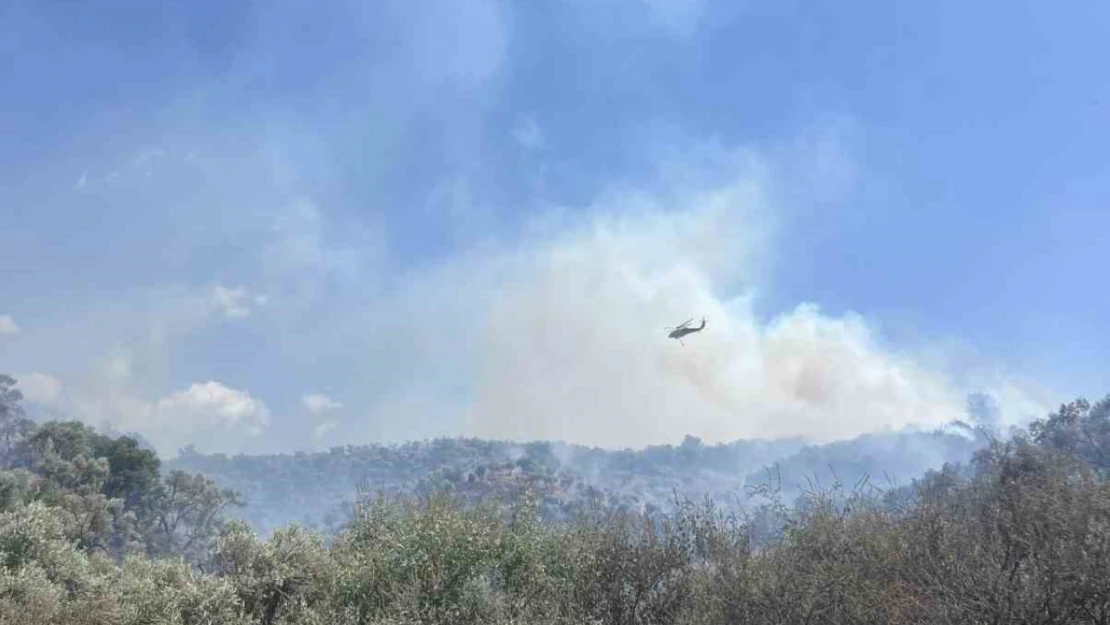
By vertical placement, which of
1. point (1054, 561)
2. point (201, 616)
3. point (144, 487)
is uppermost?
point (144, 487)

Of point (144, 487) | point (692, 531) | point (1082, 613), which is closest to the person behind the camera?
point (1082, 613)

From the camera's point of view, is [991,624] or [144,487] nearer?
[991,624]

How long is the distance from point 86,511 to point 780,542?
72.0 meters

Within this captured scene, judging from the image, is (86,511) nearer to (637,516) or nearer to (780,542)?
(637,516)

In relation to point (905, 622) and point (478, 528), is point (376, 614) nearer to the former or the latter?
point (478, 528)

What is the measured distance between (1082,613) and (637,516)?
16601 millimetres

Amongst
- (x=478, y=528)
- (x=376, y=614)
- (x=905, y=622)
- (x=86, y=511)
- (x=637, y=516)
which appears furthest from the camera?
(x=86, y=511)

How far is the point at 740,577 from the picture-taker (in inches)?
920

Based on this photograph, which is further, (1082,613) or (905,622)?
(905,622)

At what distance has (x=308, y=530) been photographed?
32.2m

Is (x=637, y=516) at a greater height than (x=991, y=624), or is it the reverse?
(x=637, y=516)

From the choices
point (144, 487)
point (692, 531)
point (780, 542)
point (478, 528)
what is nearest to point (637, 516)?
point (692, 531)

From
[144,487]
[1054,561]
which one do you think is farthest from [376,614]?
[144,487]

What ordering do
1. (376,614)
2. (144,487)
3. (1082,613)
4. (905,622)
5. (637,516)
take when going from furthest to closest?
(144,487) < (637,516) < (376,614) < (905,622) < (1082,613)
